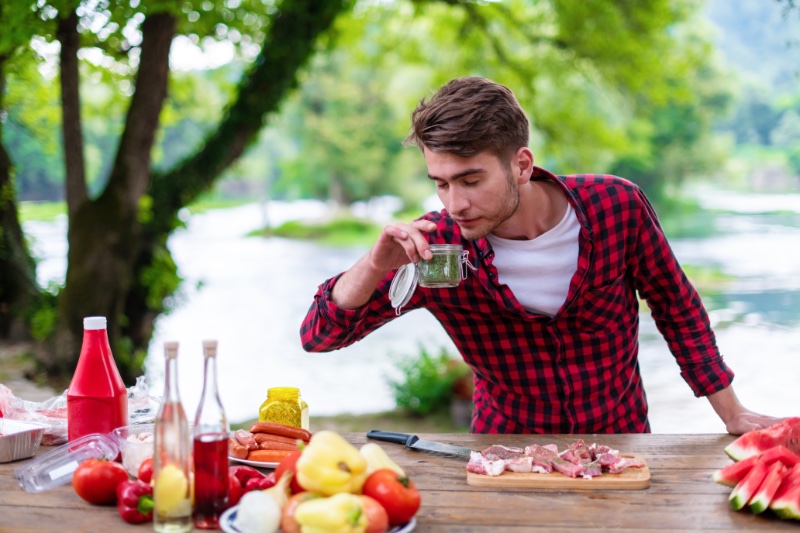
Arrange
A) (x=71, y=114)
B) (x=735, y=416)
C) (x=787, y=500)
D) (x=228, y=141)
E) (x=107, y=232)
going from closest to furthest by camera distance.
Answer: (x=787, y=500) < (x=735, y=416) < (x=71, y=114) < (x=107, y=232) < (x=228, y=141)

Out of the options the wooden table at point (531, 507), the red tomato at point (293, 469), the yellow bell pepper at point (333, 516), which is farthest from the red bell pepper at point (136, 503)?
the yellow bell pepper at point (333, 516)

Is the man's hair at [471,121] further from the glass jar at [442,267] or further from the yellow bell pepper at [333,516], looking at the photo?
the yellow bell pepper at [333,516]

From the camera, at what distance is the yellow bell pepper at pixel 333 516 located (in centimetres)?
158

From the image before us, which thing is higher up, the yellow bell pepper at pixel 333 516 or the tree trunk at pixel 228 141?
the tree trunk at pixel 228 141

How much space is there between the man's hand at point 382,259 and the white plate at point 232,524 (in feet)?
2.43

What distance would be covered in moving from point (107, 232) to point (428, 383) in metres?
4.05

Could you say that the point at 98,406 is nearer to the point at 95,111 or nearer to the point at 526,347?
the point at 526,347

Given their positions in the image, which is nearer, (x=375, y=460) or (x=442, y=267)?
(x=375, y=460)

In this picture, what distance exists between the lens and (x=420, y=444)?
2.36 m

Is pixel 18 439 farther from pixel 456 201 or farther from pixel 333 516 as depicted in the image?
pixel 456 201

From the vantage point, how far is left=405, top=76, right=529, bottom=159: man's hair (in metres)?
2.37

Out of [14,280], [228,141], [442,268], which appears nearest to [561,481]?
[442,268]

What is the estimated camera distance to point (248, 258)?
28406 mm

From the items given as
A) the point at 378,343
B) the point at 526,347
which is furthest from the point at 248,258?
the point at 526,347
